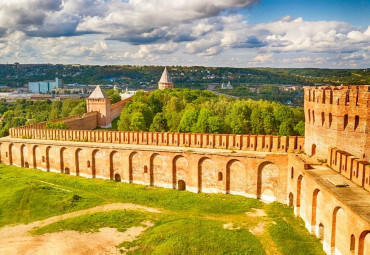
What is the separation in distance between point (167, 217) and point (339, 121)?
12.4 metres

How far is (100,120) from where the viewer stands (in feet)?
192

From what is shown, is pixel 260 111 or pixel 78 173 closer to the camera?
pixel 78 173

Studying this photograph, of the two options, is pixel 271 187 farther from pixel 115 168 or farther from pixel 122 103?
pixel 122 103

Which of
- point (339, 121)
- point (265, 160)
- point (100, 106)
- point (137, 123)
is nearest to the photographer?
point (339, 121)

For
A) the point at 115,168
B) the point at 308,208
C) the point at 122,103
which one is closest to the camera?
the point at 308,208

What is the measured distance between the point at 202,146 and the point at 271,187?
6.99 metres

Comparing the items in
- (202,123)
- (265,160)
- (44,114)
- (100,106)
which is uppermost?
(100,106)

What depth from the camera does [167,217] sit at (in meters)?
23.7

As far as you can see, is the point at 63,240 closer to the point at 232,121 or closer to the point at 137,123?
the point at 137,123

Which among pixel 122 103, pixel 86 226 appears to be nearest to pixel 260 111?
pixel 86 226

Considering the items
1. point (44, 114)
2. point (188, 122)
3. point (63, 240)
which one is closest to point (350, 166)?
point (63, 240)

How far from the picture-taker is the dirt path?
65.4 feet

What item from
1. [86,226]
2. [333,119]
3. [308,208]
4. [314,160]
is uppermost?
[333,119]

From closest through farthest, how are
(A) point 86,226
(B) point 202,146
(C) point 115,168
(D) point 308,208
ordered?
(D) point 308,208, (A) point 86,226, (B) point 202,146, (C) point 115,168
